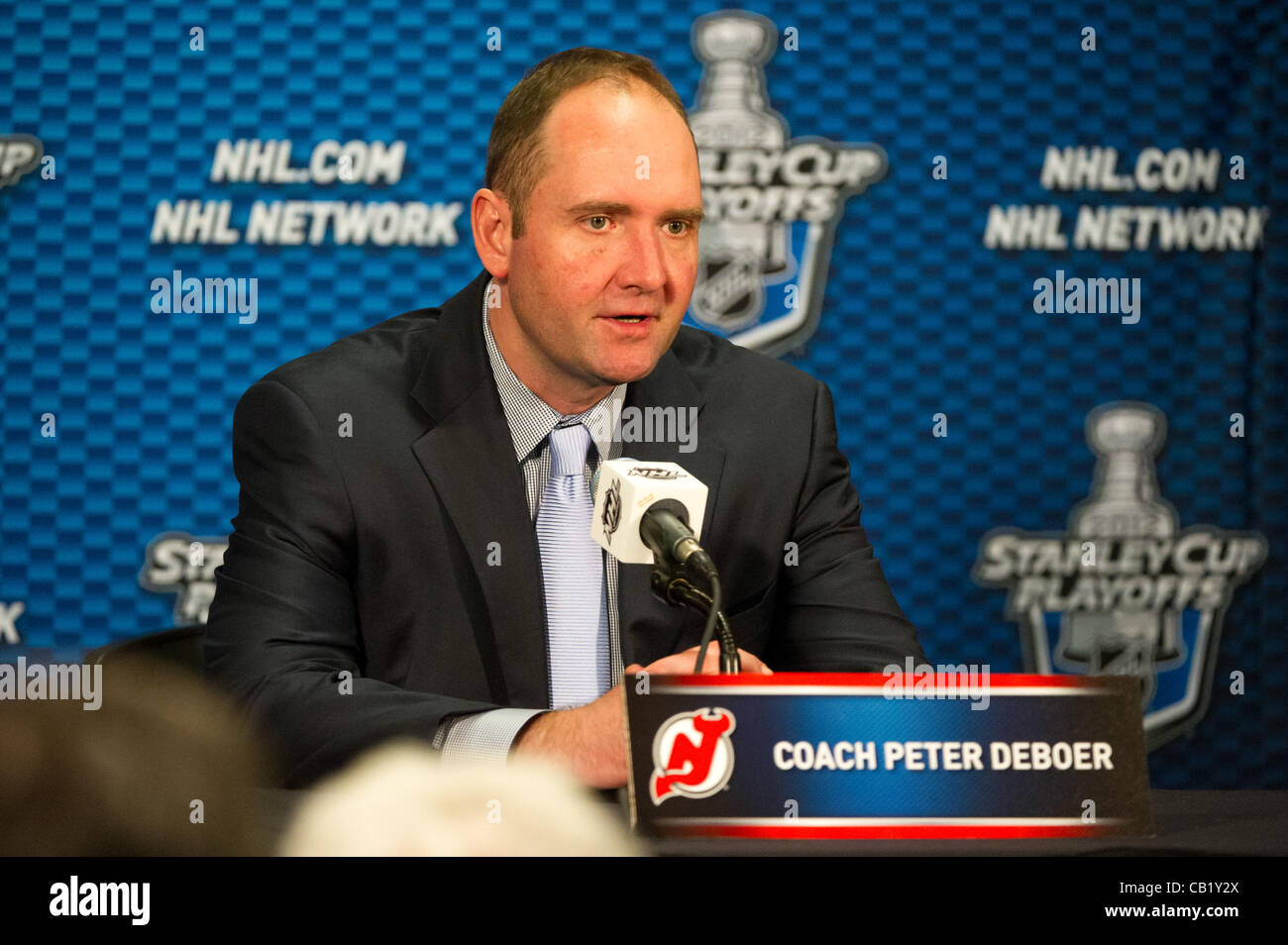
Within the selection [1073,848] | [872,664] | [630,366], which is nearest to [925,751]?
[1073,848]

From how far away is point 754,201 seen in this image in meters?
2.97

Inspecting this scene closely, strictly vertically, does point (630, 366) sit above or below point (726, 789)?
above

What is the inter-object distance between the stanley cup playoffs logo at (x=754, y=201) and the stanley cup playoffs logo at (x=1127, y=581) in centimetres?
79

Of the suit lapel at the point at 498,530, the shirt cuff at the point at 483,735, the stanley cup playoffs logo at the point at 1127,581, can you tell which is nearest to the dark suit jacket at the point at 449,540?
the suit lapel at the point at 498,530

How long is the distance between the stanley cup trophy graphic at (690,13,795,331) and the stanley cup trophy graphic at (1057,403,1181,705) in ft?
3.01

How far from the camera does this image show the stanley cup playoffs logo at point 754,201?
9.73 feet

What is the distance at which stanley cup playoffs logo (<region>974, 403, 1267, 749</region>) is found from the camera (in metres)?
3.06

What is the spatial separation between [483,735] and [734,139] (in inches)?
80.6

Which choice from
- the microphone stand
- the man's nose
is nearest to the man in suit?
the man's nose

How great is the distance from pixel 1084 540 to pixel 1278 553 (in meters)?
0.52

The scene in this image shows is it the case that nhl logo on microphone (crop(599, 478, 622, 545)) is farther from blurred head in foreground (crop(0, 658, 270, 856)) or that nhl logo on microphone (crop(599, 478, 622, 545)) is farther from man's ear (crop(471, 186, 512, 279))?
man's ear (crop(471, 186, 512, 279))

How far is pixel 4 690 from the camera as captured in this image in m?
1.39

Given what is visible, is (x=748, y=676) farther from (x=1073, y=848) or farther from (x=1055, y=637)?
(x=1055, y=637)

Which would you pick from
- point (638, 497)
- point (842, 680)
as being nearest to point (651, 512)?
point (638, 497)
